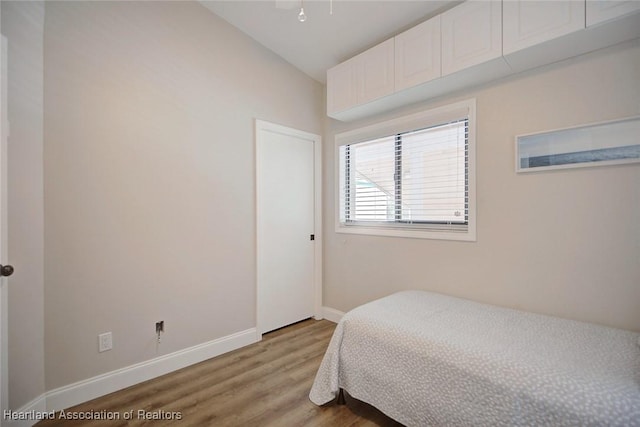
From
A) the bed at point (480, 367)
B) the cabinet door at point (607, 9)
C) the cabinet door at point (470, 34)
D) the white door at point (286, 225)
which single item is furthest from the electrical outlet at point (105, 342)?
the cabinet door at point (607, 9)

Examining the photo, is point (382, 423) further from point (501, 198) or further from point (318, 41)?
point (318, 41)

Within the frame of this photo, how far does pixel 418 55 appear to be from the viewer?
220cm

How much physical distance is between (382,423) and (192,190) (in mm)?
2152

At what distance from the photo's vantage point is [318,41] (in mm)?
2732

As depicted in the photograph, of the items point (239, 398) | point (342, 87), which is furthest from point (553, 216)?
point (239, 398)

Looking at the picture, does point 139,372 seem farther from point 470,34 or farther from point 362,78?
point 470,34

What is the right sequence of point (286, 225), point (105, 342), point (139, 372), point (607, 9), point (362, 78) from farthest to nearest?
point (286, 225) < point (362, 78) < point (139, 372) < point (105, 342) < point (607, 9)

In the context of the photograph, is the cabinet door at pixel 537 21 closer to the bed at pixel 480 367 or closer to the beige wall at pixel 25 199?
the bed at pixel 480 367

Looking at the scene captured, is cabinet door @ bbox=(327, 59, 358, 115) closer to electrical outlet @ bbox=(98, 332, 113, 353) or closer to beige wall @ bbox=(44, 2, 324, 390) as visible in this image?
beige wall @ bbox=(44, 2, 324, 390)

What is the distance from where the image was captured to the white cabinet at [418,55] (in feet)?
6.91

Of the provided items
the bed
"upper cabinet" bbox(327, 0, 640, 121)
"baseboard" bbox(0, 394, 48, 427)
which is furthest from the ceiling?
"baseboard" bbox(0, 394, 48, 427)

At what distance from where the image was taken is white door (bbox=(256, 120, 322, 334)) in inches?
115

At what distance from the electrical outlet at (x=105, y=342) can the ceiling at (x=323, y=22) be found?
259 centimetres

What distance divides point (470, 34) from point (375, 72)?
0.76 meters
